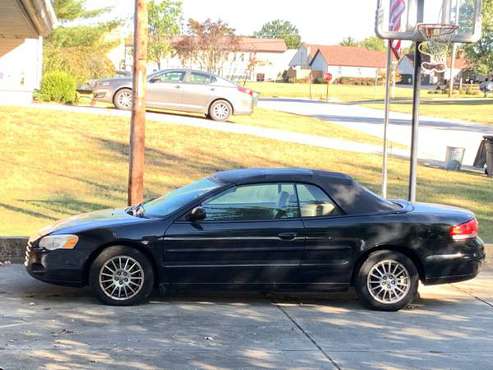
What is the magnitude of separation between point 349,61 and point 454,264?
121175mm

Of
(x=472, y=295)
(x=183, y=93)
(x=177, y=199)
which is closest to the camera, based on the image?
(x=177, y=199)

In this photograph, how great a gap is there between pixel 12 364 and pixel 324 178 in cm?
349

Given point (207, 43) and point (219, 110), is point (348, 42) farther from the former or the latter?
point (219, 110)

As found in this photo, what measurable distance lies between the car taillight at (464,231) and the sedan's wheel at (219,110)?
52.0 ft

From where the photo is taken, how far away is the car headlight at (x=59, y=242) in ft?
23.7

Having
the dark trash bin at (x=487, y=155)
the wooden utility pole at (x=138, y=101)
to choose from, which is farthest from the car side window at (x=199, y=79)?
the wooden utility pole at (x=138, y=101)

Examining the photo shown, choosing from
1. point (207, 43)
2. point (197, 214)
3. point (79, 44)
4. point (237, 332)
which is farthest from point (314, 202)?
point (207, 43)

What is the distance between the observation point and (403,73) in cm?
12506

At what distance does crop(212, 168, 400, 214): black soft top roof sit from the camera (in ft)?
24.6

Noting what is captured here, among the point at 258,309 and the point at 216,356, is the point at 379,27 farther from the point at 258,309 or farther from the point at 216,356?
the point at 216,356

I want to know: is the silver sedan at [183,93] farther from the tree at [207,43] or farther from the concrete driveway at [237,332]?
the tree at [207,43]

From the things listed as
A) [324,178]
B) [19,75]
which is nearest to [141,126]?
[324,178]

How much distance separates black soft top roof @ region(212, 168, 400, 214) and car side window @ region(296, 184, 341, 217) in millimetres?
54

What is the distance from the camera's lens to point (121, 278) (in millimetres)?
7250
